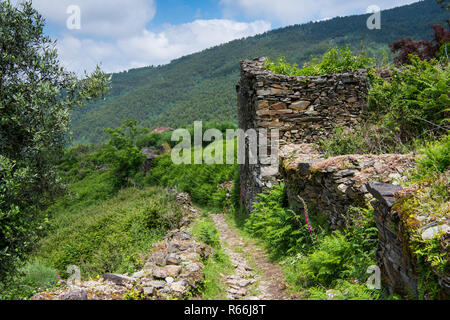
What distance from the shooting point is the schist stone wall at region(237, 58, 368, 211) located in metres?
8.09

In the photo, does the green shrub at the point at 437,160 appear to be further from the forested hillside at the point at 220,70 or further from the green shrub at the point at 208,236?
the forested hillside at the point at 220,70

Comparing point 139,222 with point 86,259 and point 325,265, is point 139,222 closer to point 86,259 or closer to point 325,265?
point 86,259

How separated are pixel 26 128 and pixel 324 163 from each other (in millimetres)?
5228

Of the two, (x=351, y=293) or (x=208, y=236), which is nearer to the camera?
(x=351, y=293)

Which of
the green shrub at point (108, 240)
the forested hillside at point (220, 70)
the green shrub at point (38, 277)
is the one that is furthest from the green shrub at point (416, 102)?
the forested hillside at point (220, 70)

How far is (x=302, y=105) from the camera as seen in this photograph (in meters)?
8.27

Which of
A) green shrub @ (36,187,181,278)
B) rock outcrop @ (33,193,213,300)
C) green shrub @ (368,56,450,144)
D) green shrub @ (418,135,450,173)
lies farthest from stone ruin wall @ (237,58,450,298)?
green shrub @ (36,187,181,278)

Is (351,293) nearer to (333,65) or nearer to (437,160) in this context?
(437,160)

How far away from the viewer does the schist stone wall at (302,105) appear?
8.09m

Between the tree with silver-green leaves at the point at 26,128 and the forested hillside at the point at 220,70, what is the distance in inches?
1949

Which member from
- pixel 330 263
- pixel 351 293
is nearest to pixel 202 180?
pixel 330 263

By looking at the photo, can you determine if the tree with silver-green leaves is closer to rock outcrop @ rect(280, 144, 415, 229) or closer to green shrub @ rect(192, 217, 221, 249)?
green shrub @ rect(192, 217, 221, 249)

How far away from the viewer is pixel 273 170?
810 centimetres
